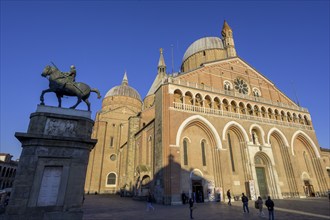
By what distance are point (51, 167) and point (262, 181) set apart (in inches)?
866

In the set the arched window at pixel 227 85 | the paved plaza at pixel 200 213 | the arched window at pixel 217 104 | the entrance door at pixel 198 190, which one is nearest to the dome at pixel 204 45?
the arched window at pixel 227 85

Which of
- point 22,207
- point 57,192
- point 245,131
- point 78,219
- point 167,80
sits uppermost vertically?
point 167,80

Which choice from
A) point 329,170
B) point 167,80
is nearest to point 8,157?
point 167,80

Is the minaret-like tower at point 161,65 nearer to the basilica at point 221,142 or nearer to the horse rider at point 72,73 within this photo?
the basilica at point 221,142

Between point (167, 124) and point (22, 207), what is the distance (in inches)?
492

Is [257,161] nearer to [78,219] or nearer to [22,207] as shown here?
[78,219]

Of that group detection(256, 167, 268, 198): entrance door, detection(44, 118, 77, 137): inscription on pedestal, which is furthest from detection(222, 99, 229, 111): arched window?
detection(44, 118, 77, 137): inscription on pedestal

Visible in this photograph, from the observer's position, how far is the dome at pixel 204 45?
110ft

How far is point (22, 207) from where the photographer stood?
5992 millimetres

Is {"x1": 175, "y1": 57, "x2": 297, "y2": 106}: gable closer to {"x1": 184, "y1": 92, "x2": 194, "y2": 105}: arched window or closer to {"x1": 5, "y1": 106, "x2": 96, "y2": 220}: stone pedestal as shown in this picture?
{"x1": 184, "y1": 92, "x2": 194, "y2": 105}: arched window

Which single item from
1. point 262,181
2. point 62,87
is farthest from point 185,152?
point 62,87

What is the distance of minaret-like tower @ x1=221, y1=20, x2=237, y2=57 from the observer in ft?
96.1

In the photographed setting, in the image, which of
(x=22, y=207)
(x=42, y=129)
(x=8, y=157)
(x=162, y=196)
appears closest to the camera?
(x=22, y=207)

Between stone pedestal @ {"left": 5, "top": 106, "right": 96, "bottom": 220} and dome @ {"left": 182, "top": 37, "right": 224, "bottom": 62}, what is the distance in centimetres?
3051
